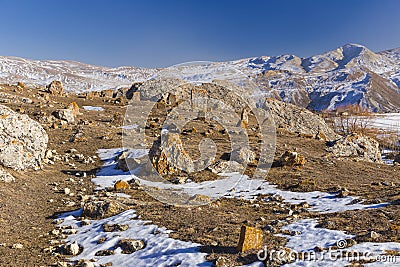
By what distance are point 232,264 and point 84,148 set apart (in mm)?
17921

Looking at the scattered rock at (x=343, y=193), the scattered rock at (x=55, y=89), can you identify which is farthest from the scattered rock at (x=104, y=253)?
the scattered rock at (x=55, y=89)

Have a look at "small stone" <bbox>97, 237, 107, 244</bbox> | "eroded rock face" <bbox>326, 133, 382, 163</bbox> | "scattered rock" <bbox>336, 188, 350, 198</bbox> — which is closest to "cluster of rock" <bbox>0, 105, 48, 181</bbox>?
"small stone" <bbox>97, 237, 107, 244</bbox>

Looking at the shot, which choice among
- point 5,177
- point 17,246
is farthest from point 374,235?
point 5,177

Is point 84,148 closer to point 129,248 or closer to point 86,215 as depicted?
point 86,215

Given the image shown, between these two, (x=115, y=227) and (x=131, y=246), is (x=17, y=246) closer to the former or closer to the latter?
(x=115, y=227)

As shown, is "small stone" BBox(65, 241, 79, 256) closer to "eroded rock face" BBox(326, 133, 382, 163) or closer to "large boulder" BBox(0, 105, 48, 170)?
"large boulder" BBox(0, 105, 48, 170)

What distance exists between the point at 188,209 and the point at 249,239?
189 inches

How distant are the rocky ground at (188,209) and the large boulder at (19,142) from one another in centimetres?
61

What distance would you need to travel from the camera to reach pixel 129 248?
1013 cm

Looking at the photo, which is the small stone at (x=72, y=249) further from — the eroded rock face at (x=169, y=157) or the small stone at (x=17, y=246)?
the eroded rock face at (x=169, y=157)

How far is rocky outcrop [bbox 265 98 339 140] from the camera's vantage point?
42750mm

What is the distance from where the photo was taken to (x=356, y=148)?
28.0m

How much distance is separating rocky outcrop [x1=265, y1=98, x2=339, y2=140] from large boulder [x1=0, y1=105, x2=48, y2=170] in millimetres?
29816

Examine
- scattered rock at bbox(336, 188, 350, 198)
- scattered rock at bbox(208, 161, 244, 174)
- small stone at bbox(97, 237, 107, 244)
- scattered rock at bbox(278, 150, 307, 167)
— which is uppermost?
scattered rock at bbox(278, 150, 307, 167)
